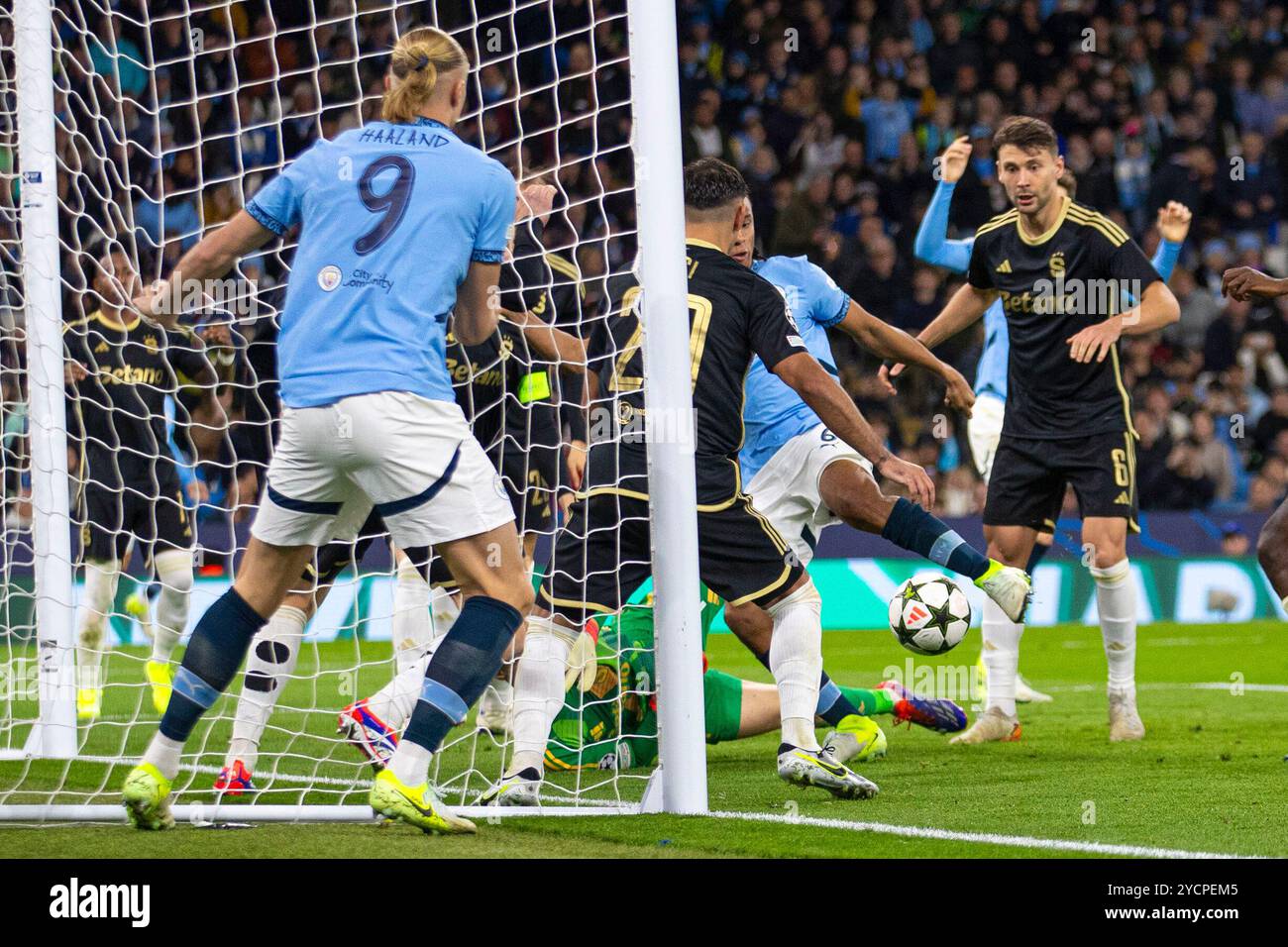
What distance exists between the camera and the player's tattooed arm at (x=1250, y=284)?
6.03 metres

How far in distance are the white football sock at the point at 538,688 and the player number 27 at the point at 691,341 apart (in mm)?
808

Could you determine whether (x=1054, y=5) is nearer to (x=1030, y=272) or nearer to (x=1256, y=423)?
(x=1256, y=423)

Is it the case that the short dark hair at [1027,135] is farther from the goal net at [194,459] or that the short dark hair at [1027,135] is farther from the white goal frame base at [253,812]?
the white goal frame base at [253,812]

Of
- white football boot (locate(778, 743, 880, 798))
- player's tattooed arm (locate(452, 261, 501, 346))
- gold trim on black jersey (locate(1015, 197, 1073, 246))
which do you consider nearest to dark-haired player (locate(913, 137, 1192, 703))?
gold trim on black jersey (locate(1015, 197, 1073, 246))

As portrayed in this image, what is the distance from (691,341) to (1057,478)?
2577 millimetres

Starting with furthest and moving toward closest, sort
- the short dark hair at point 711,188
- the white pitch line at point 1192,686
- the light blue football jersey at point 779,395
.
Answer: the white pitch line at point 1192,686 → the light blue football jersey at point 779,395 → the short dark hair at point 711,188

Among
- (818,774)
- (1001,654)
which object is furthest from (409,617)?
(1001,654)

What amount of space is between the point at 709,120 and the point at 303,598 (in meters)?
10.8

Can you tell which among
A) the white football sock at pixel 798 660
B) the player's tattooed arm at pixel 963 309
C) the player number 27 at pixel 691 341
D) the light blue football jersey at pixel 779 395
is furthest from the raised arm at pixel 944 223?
the white football sock at pixel 798 660

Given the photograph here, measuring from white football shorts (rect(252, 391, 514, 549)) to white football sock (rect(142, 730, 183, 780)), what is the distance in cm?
62

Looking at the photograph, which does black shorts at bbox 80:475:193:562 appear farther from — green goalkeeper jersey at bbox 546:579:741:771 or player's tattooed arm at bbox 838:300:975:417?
player's tattooed arm at bbox 838:300:975:417

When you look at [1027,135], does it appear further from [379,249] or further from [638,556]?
[379,249]

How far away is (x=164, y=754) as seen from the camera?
4.47 meters
